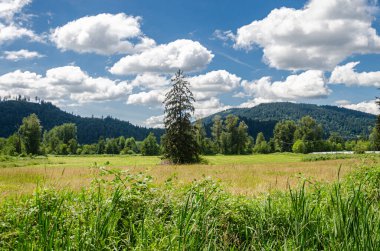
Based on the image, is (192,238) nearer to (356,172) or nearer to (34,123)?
(356,172)

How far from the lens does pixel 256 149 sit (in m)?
122

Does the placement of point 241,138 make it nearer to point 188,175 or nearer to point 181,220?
point 188,175

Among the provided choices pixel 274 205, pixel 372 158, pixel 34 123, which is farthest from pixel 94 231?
pixel 34 123

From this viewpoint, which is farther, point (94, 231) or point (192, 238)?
point (94, 231)

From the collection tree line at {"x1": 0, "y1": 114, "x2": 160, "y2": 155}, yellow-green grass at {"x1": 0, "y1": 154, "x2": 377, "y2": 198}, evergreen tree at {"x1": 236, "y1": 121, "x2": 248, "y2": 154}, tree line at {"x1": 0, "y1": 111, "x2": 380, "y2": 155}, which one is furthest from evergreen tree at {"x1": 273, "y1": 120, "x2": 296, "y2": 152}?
yellow-green grass at {"x1": 0, "y1": 154, "x2": 377, "y2": 198}

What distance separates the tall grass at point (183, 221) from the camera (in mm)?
4238

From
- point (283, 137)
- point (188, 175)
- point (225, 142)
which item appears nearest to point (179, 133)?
point (188, 175)

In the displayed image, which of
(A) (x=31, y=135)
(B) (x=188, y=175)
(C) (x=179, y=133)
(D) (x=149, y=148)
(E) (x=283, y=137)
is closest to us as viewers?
(B) (x=188, y=175)

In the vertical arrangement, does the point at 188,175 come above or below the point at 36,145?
below

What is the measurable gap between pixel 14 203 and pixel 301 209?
5.30 meters

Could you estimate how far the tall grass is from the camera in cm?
424

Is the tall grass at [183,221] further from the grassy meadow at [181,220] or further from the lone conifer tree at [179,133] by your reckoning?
the lone conifer tree at [179,133]

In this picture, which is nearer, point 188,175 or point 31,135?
point 188,175

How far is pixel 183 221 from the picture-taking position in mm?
4105
